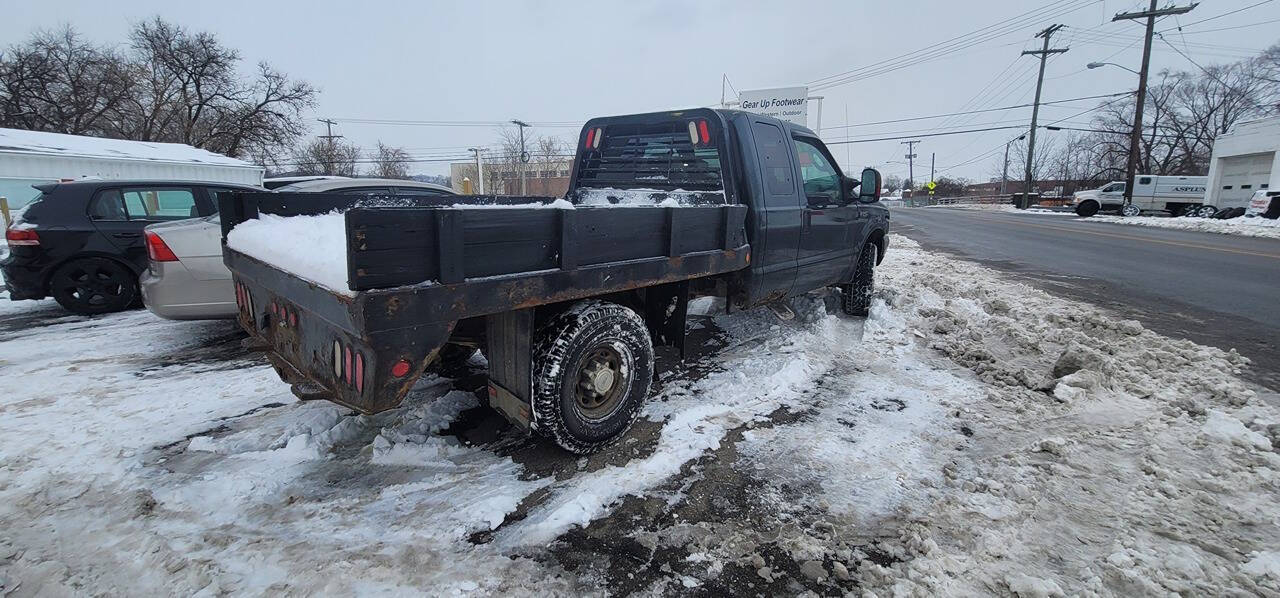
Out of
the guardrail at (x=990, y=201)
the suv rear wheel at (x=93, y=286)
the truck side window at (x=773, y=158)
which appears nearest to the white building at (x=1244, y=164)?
the guardrail at (x=990, y=201)

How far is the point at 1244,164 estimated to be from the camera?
89.1 feet

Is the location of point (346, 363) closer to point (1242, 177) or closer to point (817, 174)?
point (817, 174)

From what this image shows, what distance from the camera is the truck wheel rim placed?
299 cm

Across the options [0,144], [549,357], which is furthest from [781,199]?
[0,144]

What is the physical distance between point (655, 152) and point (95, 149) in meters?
24.2

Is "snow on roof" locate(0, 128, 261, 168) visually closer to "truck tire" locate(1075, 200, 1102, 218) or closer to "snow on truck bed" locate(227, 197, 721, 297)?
"snow on truck bed" locate(227, 197, 721, 297)

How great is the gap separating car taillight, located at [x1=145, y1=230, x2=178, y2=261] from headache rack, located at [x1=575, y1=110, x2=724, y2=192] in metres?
3.60

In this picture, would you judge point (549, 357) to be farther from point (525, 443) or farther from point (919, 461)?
point (919, 461)

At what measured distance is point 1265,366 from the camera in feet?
14.5

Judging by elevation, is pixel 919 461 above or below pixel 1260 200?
below

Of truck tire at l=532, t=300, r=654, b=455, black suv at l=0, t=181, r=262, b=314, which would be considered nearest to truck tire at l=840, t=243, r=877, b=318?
truck tire at l=532, t=300, r=654, b=455

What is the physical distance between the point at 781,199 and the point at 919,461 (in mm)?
2142

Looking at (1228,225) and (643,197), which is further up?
(643,197)

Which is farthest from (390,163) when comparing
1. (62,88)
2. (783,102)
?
(783,102)
